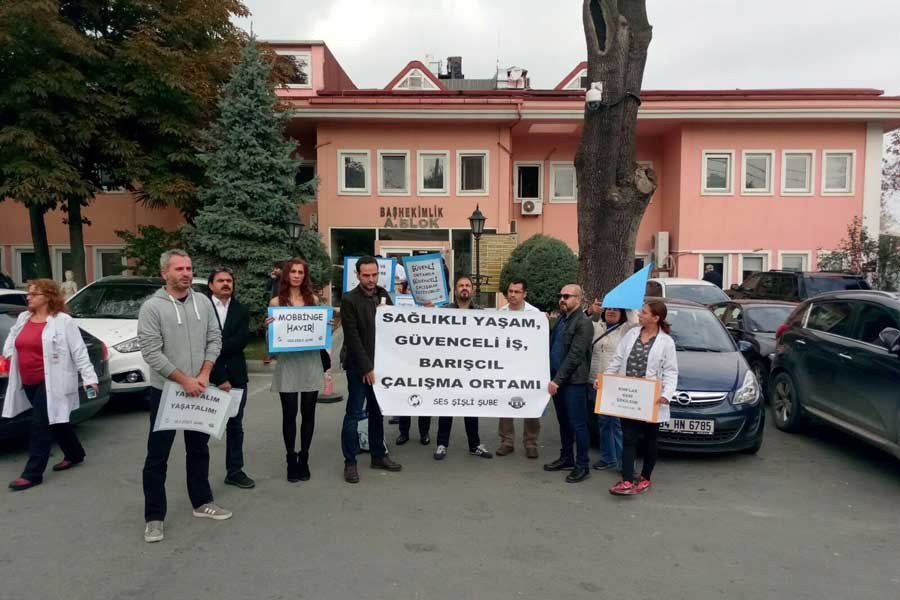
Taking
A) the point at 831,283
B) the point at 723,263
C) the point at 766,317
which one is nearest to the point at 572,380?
the point at 766,317

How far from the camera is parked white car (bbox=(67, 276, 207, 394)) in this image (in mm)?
7953

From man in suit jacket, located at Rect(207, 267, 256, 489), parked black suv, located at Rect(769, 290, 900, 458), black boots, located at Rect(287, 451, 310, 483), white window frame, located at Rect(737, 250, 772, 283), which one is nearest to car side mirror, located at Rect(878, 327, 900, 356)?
parked black suv, located at Rect(769, 290, 900, 458)

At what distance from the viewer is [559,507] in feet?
16.6

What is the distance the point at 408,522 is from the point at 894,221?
125 feet

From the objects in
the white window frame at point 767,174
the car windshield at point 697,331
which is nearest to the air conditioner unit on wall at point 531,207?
the white window frame at point 767,174

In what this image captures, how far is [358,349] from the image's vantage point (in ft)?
18.0

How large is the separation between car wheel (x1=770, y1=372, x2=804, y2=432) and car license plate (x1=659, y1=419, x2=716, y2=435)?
78.6 inches

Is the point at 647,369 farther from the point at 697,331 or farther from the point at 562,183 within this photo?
the point at 562,183

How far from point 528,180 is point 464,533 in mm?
19148

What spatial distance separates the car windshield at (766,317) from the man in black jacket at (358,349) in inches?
278

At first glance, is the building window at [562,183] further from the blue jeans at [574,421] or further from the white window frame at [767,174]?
the blue jeans at [574,421]

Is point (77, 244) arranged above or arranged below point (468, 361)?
above

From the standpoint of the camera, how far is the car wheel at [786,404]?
742cm

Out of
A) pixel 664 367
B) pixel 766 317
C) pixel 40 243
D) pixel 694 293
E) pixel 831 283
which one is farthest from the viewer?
pixel 40 243
